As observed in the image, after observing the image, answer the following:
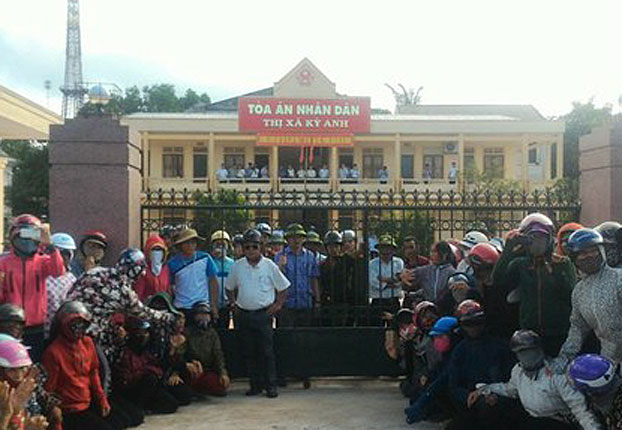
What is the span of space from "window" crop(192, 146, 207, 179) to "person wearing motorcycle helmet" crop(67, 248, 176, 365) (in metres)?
32.0

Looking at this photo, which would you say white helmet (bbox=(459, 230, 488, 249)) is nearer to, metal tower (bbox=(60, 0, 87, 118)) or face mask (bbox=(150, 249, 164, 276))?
face mask (bbox=(150, 249, 164, 276))

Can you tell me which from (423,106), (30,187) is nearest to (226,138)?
(30,187)

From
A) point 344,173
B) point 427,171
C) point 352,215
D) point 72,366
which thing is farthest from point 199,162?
point 72,366

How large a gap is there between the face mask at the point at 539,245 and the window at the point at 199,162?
1319 inches

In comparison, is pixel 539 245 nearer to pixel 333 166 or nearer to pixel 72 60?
pixel 333 166

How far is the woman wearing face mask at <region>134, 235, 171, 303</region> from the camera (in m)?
7.94

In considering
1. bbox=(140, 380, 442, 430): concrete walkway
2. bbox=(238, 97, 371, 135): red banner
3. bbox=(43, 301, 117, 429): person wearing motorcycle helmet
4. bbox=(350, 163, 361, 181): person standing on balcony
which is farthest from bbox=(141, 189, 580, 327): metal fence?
bbox=(350, 163, 361, 181): person standing on balcony

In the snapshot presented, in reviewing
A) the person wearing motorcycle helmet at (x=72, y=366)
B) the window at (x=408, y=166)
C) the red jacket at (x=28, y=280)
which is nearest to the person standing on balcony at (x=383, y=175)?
the window at (x=408, y=166)

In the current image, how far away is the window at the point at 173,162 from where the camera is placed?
38.9 metres

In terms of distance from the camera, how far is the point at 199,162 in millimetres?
38938

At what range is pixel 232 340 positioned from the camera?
350 inches

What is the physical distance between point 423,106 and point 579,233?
47.5m

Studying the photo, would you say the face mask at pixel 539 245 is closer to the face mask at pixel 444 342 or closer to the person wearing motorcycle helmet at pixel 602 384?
the person wearing motorcycle helmet at pixel 602 384

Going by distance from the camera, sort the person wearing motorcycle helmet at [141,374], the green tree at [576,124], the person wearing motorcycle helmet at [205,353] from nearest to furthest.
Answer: the person wearing motorcycle helmet at [141,374], the person wearing motorcycle helmet at [205,353], the green tree at [576,124]
